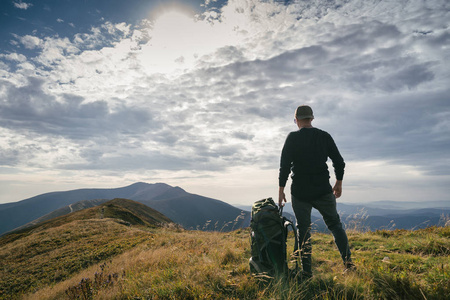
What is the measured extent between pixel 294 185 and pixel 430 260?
2968mm

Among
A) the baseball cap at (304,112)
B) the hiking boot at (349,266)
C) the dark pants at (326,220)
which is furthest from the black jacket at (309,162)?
the hiking boot at (349,266)

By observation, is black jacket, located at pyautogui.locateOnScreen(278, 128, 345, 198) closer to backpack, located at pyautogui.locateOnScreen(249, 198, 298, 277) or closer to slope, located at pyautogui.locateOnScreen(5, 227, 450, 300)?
backpack, located at pyautogui.locateOnScreen(249, 198, 298, 277)

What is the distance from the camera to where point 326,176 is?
4027mm

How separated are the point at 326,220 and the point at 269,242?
1.20 m

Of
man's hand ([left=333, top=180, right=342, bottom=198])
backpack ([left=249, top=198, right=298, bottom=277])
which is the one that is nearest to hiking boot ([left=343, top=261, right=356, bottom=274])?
backpack ([left=249, top=198, right=298, bottom=277])

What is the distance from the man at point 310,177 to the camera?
3938 millimetres

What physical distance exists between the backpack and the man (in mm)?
352

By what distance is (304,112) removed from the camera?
14.2 feet

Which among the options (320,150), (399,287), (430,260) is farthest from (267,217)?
(430,260)

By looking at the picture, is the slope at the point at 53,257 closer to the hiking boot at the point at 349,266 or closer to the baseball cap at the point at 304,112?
the hiking boot at the point at 349,266

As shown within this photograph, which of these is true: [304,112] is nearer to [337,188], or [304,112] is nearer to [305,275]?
[337,188]

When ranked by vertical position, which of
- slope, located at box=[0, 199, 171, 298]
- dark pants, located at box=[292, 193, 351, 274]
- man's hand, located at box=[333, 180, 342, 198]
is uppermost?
man's hand, located at box=[333, 180, 342, 198]

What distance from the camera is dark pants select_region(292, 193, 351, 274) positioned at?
3.85 m

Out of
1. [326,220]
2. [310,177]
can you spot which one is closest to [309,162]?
[310,177]
